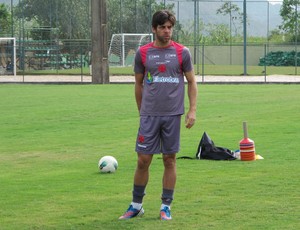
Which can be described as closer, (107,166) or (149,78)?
(149,78)

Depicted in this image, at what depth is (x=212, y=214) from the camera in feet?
30.1

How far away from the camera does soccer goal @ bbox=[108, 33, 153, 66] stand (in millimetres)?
60844

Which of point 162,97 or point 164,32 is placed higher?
point 164,32

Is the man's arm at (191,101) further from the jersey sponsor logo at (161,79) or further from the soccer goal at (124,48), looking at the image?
the soccer goal at (124,48)

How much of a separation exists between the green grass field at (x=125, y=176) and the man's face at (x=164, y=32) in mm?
1744

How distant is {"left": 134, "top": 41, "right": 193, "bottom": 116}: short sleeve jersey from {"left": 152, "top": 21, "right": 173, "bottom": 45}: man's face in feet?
0.40

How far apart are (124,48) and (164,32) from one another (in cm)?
5316

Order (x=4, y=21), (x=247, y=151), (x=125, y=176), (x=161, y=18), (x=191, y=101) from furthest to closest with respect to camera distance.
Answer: (x=4, y=21) < (x=247, y=151) < (x=125, y=176) < (x=191, y=101) < (x=161, y=18)

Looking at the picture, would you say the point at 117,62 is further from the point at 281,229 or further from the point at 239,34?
the point at 281,229

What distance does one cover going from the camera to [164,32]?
8.62 metres

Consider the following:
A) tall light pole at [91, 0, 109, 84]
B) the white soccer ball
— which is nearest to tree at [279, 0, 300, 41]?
tall light pole at [91, 0, 109, 84]

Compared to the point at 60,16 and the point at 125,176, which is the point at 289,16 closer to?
the point at 60,16

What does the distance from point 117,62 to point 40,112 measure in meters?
37.1

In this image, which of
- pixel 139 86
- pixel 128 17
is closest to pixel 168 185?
pixel 139 86
